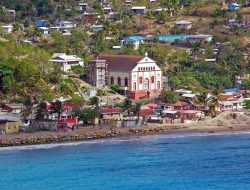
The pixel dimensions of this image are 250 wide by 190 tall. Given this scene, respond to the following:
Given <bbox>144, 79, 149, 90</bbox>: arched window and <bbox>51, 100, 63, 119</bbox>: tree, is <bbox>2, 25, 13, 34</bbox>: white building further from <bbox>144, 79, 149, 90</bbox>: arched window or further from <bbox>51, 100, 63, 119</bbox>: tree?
<bbox>51, 100, 63, 119</bbox>: tree

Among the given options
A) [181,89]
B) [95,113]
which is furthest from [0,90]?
[181,89]

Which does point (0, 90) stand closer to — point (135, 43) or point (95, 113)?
point (95, 113)

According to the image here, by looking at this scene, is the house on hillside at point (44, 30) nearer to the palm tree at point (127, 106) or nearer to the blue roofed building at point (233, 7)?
the blue roofed building at point (233, 7)

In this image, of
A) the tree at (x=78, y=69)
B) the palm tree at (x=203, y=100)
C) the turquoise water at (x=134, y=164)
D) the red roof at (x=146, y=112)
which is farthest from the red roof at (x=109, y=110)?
the tree at (x=78, y=69)

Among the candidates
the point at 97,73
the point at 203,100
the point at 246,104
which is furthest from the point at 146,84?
the point at 246,104

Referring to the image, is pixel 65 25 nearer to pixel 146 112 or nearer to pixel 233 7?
pixel 233 7

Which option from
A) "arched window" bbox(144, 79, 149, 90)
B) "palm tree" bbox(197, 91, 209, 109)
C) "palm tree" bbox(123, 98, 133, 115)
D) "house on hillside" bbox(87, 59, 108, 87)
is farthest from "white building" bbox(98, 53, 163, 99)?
"palm tree" bbox(123, 98, 133, 115)
